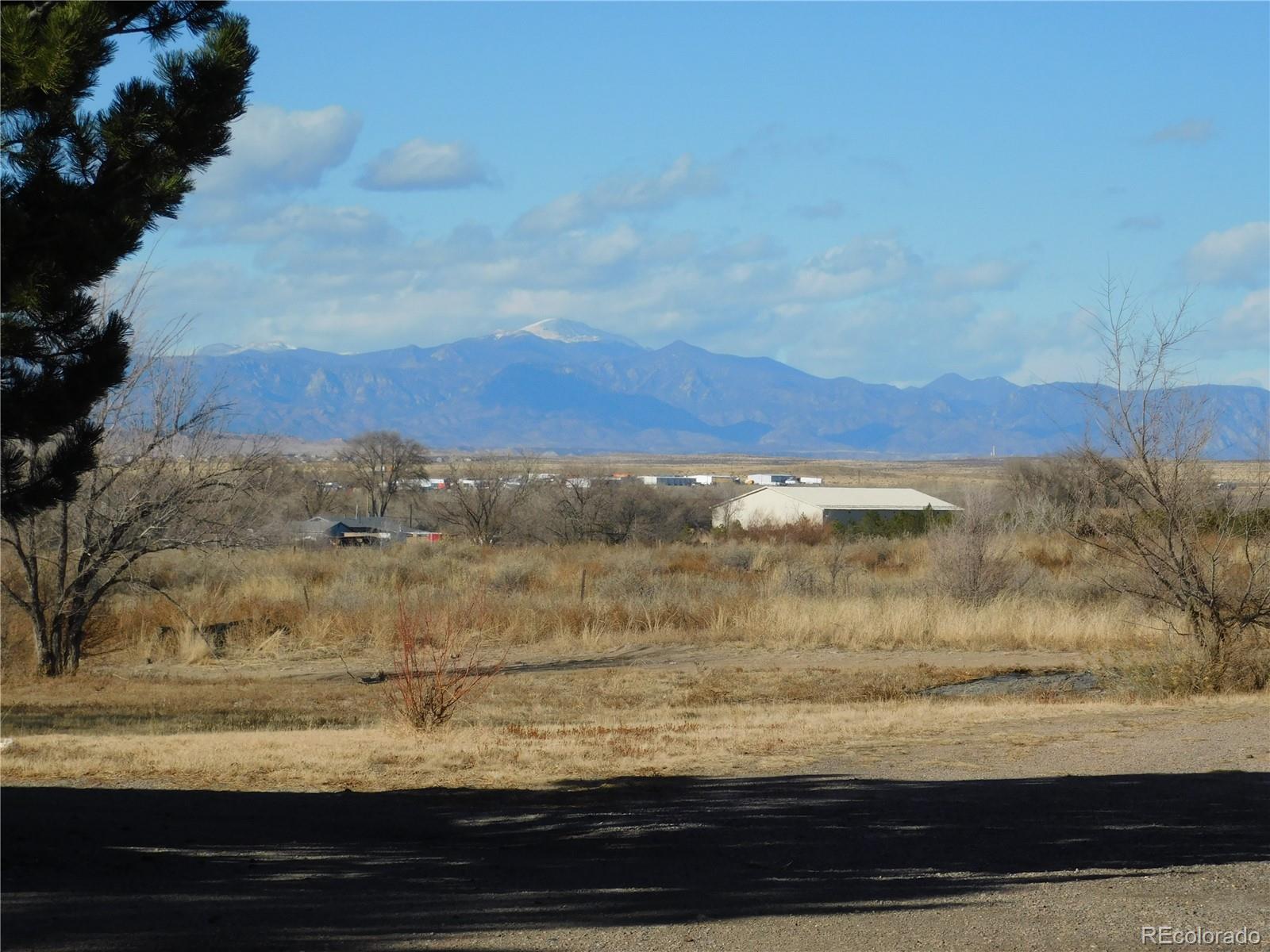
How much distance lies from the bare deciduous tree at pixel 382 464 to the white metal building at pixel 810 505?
19.3 meters

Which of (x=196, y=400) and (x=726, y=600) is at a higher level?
(x=196, y=400)

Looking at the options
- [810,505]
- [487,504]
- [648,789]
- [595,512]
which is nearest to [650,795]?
[648,789]

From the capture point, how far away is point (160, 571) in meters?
31.5

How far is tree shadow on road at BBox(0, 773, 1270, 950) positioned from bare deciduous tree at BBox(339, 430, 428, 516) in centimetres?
6194

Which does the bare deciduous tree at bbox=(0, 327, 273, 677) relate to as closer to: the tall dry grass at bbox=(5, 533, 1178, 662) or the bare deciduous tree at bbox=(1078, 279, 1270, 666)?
the tall dry grass at bbox=(5, 533, 1178, 662)

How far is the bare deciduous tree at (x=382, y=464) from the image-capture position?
241ft

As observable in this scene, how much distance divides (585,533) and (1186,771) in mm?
43268

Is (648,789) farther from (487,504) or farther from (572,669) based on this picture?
(487,504)

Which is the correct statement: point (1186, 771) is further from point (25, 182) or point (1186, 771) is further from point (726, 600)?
point (726, 600)

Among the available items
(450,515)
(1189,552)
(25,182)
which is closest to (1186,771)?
(1189,552)

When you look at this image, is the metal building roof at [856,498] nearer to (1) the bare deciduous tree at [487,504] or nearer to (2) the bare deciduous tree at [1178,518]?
(1) the bare deciduous tree at [487,504]
